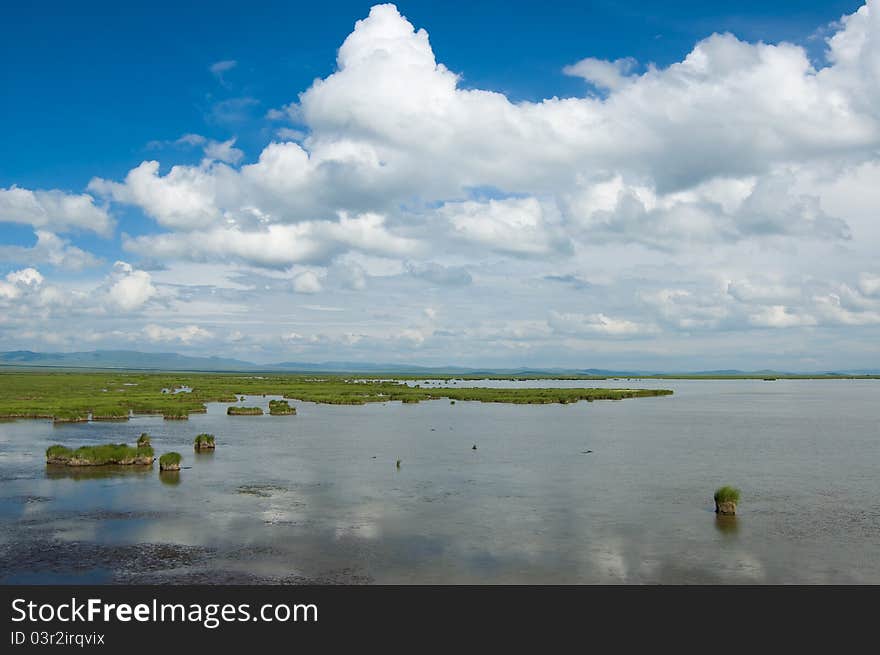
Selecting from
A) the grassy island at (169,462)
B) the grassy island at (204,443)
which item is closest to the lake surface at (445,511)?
the grassy island at (169,462)

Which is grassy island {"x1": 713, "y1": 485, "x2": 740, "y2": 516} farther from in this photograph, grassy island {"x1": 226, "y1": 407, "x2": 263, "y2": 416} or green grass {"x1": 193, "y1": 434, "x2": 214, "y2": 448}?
grassy island {"x1": 226, "y1": 407, "x2": 263, "y2": 416}

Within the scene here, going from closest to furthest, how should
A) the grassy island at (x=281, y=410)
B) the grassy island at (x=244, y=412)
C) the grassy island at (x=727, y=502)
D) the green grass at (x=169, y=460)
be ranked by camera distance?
1. the grassy island at (x=727, y=502)
2. the green grass at (x=169, y=460)
3. the grassy island at (x=244, y=412)
4. the grassy island at (x=281, y=410)

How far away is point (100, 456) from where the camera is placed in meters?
40.2

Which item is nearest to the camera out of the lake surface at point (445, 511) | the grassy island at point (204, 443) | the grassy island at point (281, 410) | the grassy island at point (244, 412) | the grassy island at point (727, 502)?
the lake surface at point (445, 511)

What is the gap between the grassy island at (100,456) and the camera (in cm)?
4006

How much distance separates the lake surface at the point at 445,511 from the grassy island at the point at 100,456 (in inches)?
37.5

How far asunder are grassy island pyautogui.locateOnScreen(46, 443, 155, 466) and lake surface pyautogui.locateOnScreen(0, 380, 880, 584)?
0.95m

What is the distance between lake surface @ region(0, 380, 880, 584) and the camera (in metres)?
21.6

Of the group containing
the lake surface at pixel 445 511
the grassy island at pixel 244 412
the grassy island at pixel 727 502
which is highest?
the grassy island at pixel 244 412

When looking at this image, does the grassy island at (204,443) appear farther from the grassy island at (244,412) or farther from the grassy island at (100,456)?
the grassy island at (244,412)
